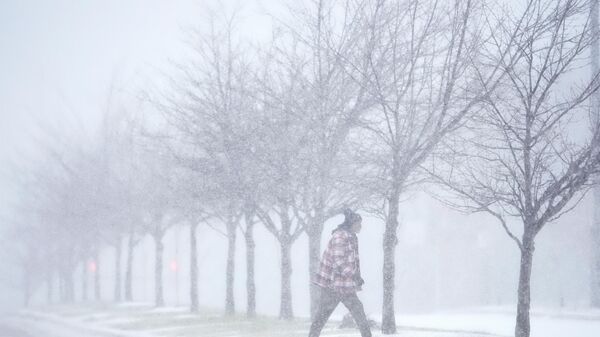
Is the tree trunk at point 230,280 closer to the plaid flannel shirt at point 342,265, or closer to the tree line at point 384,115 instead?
the tree line at point 384,115

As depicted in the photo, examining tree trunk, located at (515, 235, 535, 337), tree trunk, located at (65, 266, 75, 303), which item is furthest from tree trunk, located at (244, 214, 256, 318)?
tree trunk, located at (65, 266, 75, 303)

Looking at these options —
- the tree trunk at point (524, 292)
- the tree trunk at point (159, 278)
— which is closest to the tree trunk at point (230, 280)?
the tree trunk at point (159, 278)

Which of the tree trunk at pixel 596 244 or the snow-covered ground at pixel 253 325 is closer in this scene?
the snow-covered ground at pixel 253 325

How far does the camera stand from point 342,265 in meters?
10.0

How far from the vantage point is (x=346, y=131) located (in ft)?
47.8

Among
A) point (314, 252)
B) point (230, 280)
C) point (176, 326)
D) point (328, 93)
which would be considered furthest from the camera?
point (230, 280)

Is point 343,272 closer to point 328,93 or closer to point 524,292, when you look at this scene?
point 524,292

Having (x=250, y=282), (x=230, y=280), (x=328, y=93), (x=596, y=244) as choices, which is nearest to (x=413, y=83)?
(x=328, y=93)

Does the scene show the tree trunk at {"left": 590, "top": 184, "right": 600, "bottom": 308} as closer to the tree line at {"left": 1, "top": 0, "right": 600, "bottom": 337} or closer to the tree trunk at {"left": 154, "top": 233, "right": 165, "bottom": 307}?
the tree line at {"left": 1, "top": 0, "right": 600, "bottom": 337}

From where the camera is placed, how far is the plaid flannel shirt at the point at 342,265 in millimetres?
10016

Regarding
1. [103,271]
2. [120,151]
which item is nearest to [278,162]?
[120,151]

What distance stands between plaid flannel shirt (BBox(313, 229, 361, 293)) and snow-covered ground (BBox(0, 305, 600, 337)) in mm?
2396

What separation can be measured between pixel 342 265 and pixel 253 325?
288 inches

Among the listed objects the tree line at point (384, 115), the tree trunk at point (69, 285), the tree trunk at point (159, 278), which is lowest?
the tree trunk at point (69, 285)
